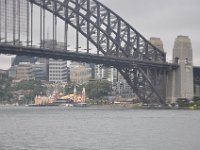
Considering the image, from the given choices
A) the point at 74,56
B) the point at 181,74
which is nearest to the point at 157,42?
the point at 181,74

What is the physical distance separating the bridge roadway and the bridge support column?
5644 millimetres

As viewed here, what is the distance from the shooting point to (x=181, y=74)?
13925 cm

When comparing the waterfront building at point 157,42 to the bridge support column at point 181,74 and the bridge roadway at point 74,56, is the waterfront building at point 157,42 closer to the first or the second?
the bridge support column at point 181,74

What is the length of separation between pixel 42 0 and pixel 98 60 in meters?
14.3

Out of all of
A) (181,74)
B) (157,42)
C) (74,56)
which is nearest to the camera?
(74,56)

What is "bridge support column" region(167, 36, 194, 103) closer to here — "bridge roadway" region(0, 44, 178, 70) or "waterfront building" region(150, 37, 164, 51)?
"bridge roadway" region(0, 44, 178, 70)

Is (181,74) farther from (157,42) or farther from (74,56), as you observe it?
(74,56)

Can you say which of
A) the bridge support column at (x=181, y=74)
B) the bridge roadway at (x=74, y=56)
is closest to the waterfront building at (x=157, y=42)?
the bridge support column at (x=181, y=74)

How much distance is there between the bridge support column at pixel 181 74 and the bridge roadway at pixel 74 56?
18.5ft

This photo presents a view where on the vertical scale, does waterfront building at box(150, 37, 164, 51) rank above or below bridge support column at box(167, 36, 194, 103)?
above

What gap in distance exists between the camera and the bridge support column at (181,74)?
139 metres

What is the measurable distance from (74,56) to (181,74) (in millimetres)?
30477

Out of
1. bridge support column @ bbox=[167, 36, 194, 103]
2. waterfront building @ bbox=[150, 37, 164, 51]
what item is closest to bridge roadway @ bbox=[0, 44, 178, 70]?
bridge support column @ bbox=[167, 36, 194, 103]

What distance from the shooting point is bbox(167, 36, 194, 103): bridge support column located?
139 metres
